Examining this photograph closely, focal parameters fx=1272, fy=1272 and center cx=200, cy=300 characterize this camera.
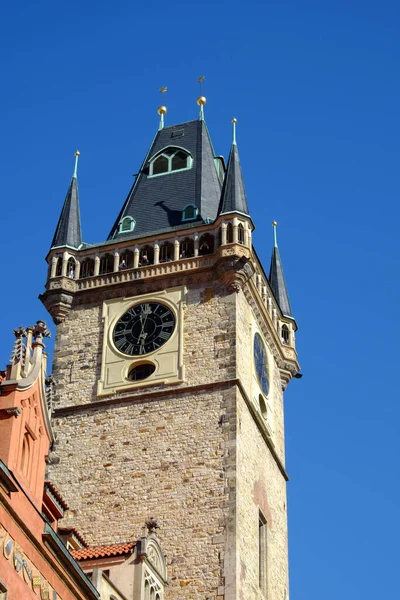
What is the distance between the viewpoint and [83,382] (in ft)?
102

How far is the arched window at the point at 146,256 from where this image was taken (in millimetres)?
32938

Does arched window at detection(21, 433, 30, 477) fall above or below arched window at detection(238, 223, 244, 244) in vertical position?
below

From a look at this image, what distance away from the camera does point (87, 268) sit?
110 feet

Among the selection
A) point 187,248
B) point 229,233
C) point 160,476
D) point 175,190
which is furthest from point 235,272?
point 160,476

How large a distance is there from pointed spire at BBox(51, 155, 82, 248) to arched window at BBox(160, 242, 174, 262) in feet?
8.51

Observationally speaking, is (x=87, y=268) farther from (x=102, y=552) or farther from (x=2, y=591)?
(x=2, y=591)

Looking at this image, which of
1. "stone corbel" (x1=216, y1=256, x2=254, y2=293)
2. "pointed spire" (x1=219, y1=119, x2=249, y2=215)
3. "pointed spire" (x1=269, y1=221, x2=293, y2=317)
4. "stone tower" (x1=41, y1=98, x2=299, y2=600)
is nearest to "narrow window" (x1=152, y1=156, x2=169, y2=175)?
"stone tower" (x1=41, y1=98, x2=299, y2=600)

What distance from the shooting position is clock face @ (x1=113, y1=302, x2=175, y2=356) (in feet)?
102

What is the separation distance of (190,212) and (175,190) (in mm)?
1498

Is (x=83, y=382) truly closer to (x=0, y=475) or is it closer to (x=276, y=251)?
(x=276, y=251)

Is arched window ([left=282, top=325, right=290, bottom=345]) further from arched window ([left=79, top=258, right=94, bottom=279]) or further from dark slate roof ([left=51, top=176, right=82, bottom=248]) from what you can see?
dark slate roof ([left=51, top=176, right=82, bottom=248])

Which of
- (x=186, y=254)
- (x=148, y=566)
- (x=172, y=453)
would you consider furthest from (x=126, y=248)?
(x=148, y=566)

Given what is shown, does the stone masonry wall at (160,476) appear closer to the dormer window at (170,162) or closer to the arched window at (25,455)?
the dormer window at (170,162)

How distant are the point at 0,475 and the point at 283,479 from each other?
1693 centimetres
